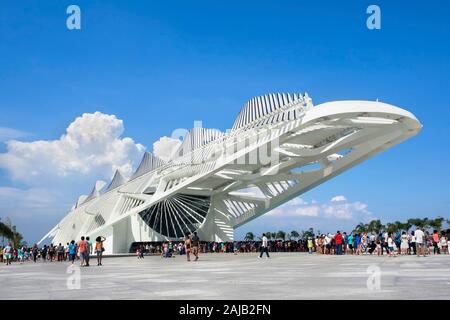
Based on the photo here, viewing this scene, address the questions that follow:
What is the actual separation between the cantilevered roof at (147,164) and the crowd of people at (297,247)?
692cm

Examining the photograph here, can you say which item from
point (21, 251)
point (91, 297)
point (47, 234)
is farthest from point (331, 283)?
point (47, 234)

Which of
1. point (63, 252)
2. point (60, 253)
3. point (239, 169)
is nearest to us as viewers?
point (60, 253)

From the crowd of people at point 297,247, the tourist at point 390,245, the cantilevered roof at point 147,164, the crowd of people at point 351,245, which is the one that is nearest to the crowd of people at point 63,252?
the crowd of people at point 297,247

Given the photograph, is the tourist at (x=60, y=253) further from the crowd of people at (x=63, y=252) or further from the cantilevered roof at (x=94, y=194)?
the cantilevered roof at (x=94, y=194)

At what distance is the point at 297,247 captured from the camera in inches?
1602

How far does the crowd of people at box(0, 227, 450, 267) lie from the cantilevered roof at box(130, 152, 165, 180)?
22.7 feet

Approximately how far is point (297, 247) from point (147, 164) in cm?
1549

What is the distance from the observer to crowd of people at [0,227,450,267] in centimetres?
2378

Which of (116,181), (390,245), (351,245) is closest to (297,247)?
(351,245)

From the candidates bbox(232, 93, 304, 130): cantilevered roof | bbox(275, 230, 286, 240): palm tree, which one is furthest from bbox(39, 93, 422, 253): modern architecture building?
bbox(275, 230, 286, 240): palm tree

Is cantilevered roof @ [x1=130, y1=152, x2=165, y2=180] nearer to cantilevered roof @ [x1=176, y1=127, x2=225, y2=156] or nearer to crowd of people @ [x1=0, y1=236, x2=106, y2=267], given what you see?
cantilevered roof @ [x1=176, y1=127, x2=225, y2=156]

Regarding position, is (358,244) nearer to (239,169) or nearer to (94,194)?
(239,169)
